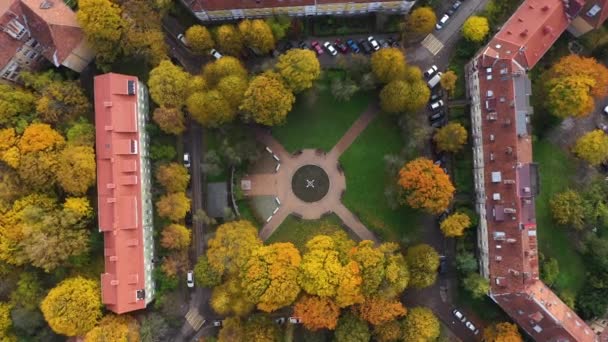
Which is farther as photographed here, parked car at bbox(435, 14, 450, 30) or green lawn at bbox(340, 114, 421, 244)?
parked car at bbox(435, 14, 450, 30)

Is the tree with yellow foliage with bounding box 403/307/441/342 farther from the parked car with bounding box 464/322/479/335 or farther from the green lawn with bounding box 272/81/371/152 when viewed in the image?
the green lawn with bounding box 272/81/371/152

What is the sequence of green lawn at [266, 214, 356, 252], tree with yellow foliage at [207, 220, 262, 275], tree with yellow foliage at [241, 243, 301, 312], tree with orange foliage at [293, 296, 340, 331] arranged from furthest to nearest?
green lawn at [266, 214, 356, 252]
tree with yellow foliage at [207, 220, 262, 275]
tree with orange foliage at [293, 296, 340, 331]
tree with yellow foliage at [241, 243, 301, 312]

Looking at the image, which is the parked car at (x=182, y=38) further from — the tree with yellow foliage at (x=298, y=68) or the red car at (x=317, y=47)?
the red car at (x=317, y=47)

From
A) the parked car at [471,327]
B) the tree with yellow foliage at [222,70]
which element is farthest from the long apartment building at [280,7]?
the parked car at [471,327]

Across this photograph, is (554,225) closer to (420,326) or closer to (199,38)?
(420,326)

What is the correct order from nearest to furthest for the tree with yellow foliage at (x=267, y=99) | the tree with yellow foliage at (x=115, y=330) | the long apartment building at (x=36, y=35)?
the tree with yellow foliage at (x=115, y=330) < the tree with yellow foliage at (x=267, y=99) < the long apartment building at (x=36, y=35)

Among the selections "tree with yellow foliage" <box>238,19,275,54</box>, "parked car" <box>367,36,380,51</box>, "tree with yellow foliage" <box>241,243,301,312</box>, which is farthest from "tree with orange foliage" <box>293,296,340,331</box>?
"parked car" <box>367,36,380,51</box>

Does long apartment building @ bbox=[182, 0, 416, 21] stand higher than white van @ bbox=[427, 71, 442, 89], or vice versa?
long apartment building @ bbox=[182, 0, 416, 21]
